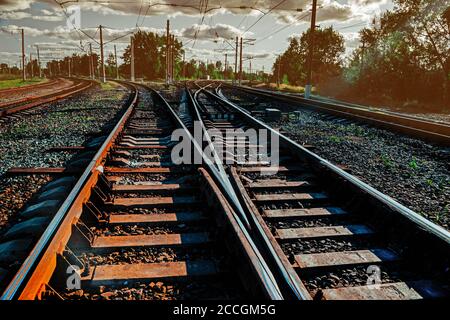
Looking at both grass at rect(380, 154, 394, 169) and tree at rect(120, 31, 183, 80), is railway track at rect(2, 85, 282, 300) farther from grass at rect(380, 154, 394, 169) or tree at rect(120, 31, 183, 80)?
tree at rect(120, 31, 183, 80)

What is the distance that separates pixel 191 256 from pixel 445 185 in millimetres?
3739

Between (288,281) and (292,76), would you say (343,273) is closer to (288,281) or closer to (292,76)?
(288,281)

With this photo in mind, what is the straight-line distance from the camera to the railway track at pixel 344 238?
2.47 metres

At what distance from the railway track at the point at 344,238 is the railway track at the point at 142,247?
288 mm

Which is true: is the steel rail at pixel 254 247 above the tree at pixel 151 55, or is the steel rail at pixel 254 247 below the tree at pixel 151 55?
below

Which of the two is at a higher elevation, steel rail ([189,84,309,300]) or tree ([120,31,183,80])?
tree ([120,31,183,80])

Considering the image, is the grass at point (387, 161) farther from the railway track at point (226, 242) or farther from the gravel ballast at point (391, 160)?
the railway track at point (226, 242)

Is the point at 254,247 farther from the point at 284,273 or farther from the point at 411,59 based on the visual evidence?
the point at 411,59

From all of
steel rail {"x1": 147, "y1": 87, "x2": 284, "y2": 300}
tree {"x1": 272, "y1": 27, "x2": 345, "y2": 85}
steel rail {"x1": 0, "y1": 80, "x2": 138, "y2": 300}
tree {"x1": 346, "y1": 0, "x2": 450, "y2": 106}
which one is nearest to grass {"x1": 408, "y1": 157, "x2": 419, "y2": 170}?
steel rail {"x1": 147, "y1": 87, "x2": 284, "y2": 300}

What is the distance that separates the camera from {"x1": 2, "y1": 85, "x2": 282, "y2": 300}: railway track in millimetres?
2256

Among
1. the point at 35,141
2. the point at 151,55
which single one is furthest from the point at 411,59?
the point at 151,55

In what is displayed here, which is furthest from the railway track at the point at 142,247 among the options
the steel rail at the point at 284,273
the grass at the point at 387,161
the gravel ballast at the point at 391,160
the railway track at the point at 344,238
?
the grass at the point at 387,161

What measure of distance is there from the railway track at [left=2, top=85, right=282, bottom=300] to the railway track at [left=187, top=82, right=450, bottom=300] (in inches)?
11.4

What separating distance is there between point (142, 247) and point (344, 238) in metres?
1.78
